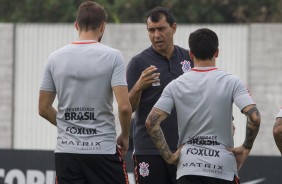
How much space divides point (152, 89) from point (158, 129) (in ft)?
3.45

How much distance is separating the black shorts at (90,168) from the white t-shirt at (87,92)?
5cm

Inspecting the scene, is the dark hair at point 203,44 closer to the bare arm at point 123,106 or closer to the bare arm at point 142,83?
the bare arm at point 123,106

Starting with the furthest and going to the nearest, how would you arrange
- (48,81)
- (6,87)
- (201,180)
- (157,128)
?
(6,87) → (48,81) → (157,128) → (201,180)

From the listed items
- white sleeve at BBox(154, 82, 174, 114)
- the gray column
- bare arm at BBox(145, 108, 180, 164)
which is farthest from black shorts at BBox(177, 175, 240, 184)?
the gray column

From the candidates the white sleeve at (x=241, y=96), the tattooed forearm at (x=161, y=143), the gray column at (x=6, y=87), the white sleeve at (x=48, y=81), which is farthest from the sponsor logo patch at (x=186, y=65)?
the gray column at (x=6, y=87)

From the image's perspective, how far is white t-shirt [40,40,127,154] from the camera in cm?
785

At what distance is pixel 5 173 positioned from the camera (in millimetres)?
11875

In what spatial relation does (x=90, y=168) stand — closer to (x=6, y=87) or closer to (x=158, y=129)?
(x=158, y=129)

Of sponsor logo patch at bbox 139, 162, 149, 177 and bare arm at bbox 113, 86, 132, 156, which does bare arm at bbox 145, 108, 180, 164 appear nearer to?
bare arm at bbox 113, 86, 132, 156

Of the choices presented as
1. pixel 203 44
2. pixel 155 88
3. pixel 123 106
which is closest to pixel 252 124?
pixel 203 44

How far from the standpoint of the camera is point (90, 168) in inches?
313

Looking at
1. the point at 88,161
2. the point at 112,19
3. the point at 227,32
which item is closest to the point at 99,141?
the point at 88,161

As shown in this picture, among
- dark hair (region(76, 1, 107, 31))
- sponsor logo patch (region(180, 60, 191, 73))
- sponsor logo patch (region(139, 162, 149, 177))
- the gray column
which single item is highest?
dark hair (region(76, 1, 107, 31))

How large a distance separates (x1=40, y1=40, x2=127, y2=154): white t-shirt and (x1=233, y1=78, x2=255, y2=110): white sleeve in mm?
878
